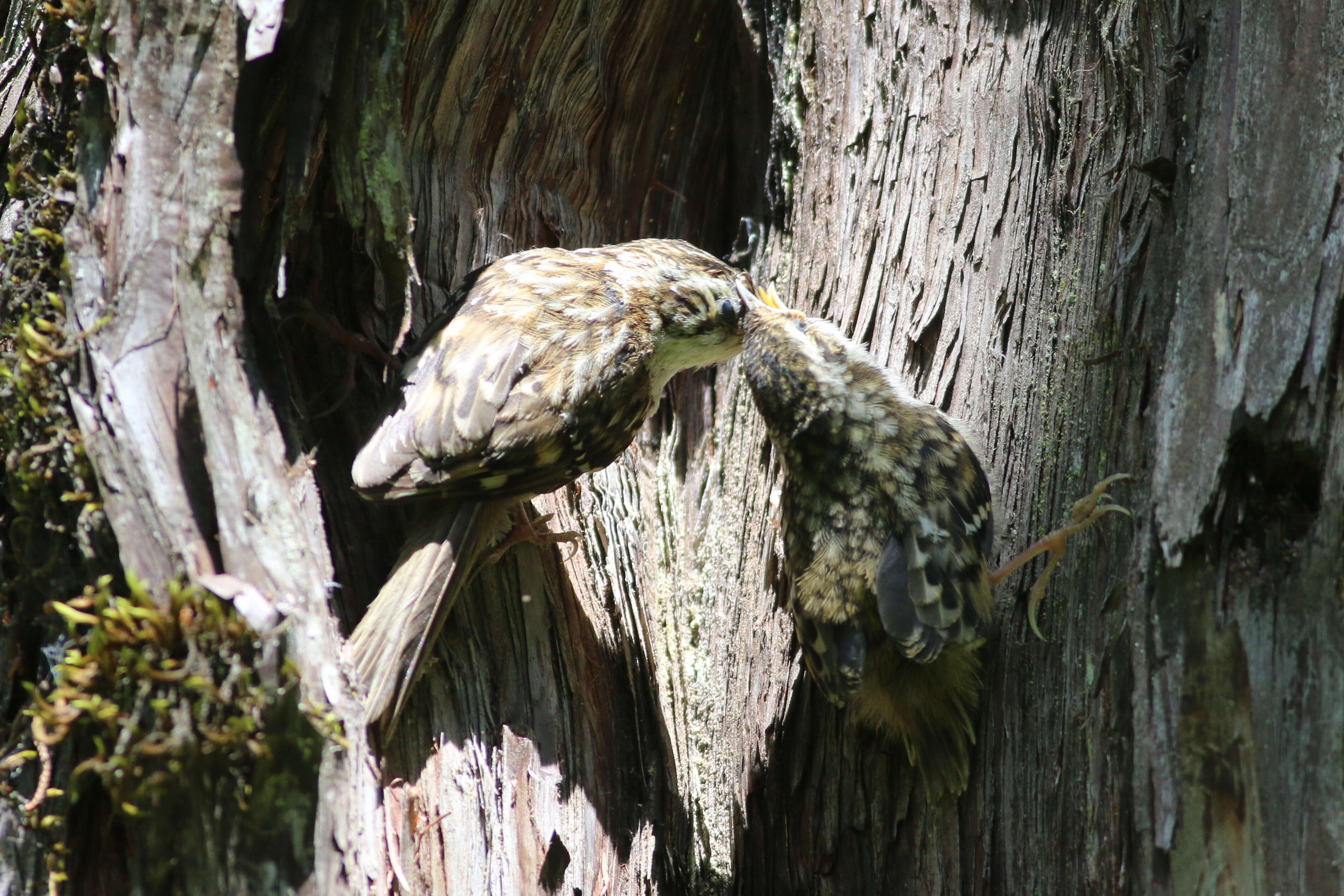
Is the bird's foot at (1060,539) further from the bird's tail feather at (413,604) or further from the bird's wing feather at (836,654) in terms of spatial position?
the bird's tail feather at (413,604)

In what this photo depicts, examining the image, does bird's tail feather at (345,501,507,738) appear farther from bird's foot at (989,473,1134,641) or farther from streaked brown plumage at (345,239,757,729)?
bird's foot at (989,473,1134,641)

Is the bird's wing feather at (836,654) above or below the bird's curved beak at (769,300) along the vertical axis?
below

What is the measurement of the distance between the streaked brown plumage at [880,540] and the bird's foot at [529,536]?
676 millimetres

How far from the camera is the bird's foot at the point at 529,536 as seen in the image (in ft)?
9.62

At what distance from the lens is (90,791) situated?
2.07 meters

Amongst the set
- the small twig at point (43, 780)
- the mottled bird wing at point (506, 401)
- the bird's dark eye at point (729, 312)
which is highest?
the bird's dark eye at point (729, 312)

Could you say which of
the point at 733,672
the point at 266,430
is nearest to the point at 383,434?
the point at 266,430

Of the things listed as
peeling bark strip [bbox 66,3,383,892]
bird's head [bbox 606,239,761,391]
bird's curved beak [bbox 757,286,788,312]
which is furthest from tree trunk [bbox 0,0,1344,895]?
bird's head [bbox 606,239,761,391]

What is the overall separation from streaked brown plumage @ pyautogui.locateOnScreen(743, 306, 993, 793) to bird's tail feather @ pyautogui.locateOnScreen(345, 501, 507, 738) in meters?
0.94

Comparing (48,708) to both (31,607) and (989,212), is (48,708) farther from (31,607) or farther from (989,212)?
(989,212)

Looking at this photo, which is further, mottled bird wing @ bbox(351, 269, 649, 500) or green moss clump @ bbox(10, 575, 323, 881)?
mottled bird wing @ bbox(351, 269, 649, 500)

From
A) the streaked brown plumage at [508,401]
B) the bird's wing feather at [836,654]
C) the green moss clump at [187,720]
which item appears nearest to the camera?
the green moss clump at [187,720]

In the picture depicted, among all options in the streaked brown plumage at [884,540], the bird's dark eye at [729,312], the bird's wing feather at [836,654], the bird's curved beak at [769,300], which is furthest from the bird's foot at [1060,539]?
the bird's dark eye at [729,312]

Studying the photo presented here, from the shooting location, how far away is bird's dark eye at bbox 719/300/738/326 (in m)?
3.49
